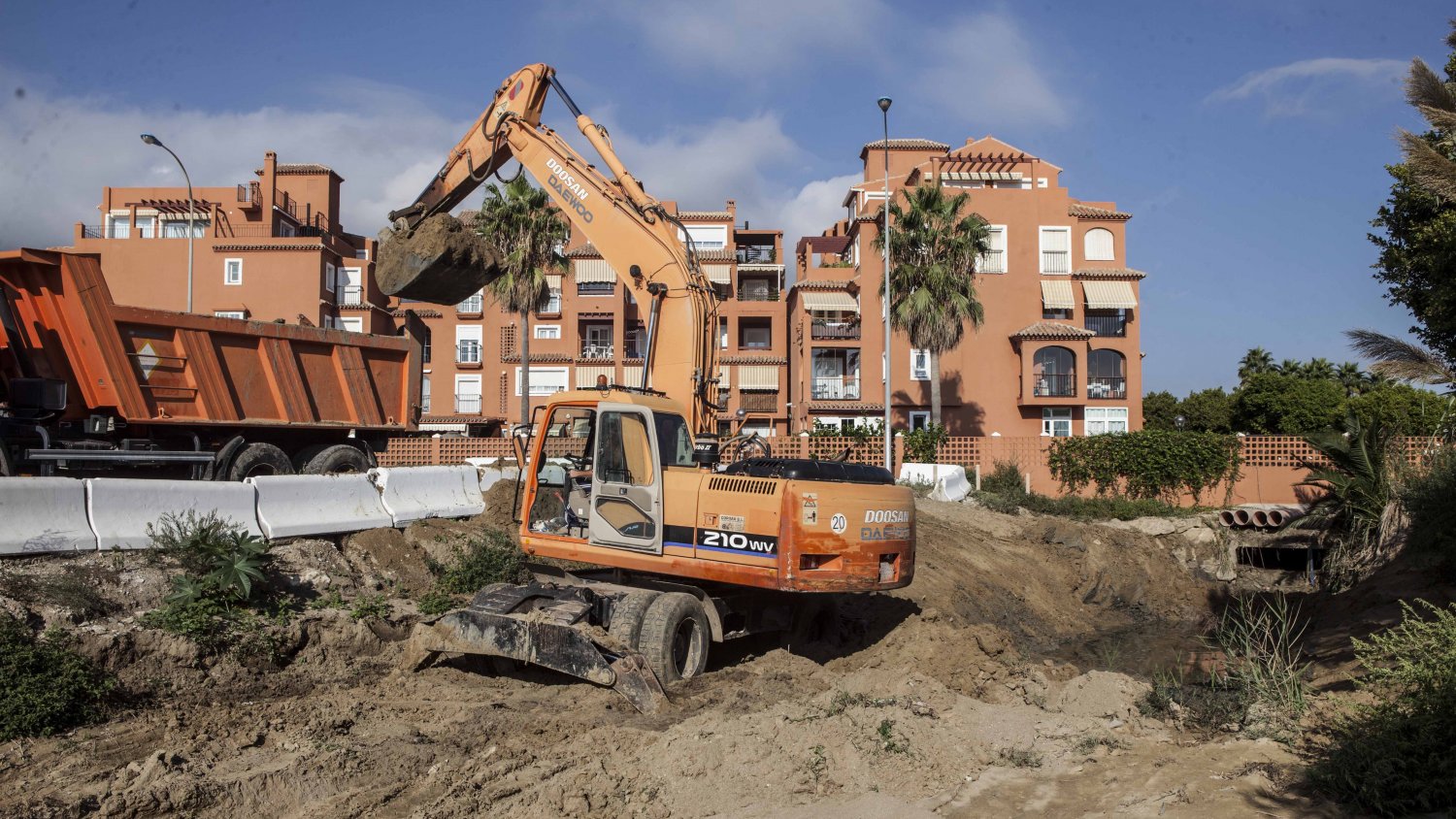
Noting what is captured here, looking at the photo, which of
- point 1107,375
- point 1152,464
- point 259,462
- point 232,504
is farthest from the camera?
point 1107,375

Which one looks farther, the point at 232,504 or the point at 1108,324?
the point at 1108,324

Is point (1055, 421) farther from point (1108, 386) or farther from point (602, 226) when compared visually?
point (602, 226)

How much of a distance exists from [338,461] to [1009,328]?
1320 inches

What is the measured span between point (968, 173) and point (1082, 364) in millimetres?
10088

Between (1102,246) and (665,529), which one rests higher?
(1102,246)

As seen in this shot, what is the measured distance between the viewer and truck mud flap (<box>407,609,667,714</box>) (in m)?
8.09

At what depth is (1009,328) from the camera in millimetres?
43812

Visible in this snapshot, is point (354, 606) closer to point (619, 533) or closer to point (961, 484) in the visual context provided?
point (619, 533)

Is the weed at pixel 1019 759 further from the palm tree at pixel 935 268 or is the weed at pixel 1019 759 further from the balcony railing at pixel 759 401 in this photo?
the balcony railing at pixel 759 401

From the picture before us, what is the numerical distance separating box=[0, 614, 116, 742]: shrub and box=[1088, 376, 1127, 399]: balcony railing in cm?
4204

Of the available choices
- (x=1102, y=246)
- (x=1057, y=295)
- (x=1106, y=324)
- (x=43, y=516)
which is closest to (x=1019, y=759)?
(x=43, y=516)

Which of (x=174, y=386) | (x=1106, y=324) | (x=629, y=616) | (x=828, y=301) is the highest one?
(x=828, y=301)

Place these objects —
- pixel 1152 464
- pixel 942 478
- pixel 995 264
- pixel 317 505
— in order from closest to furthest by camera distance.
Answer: pixel 317 505
pixel 942 478
pixel 1152 464
pixel 995 264

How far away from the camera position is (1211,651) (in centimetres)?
1291
